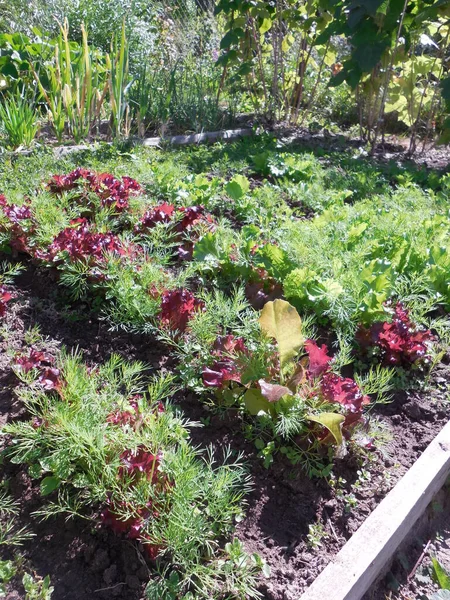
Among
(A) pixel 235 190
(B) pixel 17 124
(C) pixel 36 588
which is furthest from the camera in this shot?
(B) pixel 17 124

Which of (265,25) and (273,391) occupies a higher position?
(265,25)

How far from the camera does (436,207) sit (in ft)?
14.1

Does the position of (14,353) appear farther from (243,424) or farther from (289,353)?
(289,353)

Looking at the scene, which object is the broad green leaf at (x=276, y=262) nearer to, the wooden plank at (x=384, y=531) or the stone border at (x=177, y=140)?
the wooden plank at (x=384, y=531)

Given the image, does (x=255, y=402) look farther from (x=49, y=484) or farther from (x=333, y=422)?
(x=49, y=484)

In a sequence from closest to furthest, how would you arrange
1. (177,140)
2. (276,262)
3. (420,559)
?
1. (420,559)
2. (276,262)
3. (177,140)

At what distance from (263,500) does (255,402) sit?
36 centimetres

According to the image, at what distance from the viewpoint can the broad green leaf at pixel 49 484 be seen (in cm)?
182

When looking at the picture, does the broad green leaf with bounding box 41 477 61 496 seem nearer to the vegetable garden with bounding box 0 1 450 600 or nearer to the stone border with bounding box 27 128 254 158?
the vegetable garden with bounding box 0 1 450 600

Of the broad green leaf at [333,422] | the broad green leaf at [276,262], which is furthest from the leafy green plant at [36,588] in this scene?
the broad green leaf at [276,262]

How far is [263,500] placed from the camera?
1987mm

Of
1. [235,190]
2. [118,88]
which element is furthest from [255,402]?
[118,88]

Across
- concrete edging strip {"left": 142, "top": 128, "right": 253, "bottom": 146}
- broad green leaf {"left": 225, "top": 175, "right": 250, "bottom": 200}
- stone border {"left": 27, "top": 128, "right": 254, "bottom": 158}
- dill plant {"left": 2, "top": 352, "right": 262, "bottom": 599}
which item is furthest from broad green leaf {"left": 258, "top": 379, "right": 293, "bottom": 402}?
concrete edging strip {"left": 142, "top": 128, "right": 253, "bottom": 146}

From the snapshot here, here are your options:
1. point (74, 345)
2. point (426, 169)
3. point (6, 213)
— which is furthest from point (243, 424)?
point (426, 169)
